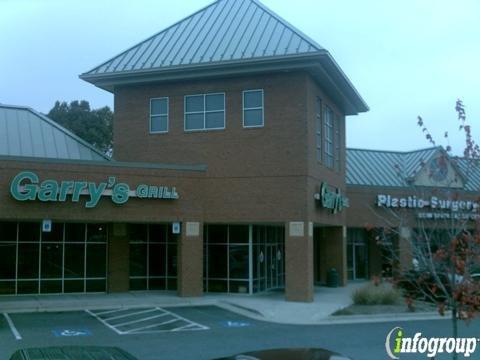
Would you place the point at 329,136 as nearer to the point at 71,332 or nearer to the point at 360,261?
the point at 360,261

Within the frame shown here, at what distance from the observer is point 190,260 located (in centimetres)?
2602

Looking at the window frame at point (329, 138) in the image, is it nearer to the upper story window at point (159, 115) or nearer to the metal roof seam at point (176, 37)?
the upper story window at point (159, 115)

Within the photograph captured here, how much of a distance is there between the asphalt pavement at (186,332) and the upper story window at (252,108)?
8.20m

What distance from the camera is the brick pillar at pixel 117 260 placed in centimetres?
2723

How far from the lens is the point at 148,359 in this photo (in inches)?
552

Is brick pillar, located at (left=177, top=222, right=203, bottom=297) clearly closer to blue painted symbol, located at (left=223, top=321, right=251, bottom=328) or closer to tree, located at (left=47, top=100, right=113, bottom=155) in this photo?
blue painted symbol, located at (left=223, top=321, right=251, bottom=328)

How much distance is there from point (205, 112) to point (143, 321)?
10.6m

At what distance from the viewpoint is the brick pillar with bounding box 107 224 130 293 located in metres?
27.2

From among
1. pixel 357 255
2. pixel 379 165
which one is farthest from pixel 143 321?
pixel 379 165

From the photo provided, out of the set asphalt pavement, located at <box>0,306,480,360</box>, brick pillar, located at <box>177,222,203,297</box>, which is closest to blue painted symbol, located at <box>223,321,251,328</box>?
asphalt pavement, located at <box>0,306,480,360</box>

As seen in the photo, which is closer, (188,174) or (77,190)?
(77,190)

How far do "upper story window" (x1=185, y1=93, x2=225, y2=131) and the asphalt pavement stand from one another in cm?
841

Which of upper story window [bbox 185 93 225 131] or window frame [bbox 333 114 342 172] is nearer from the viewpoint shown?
upper story window [bbox 185 93 225 131]

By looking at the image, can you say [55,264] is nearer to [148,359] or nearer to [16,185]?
[16,185]
